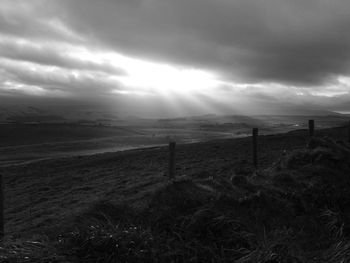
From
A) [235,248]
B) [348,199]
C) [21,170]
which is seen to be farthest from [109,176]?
[235,248]

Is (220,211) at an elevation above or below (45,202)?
above

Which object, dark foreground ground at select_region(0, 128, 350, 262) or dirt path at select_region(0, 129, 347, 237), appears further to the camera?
dirt path at select_region(0, 129, 347, 237)

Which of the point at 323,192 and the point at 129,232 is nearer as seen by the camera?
the point at 129,232

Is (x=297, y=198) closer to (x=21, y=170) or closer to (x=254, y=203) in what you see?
(x=254, y=203)

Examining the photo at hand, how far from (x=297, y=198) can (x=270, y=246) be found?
3149 millimetres

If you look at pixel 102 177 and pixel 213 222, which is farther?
pixel 102 177

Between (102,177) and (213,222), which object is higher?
(213,222)

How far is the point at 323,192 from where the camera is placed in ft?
28.1

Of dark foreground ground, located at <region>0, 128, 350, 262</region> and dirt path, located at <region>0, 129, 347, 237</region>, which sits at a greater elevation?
dark foreground ground, located at <region>0, 128, 350, 262</region>

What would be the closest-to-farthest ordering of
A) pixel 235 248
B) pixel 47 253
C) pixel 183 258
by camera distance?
pixel 47 253, pixel 183 258, pixel 235 248

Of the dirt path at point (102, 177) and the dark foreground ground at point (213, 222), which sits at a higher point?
the dark foreground ground at point (213, 222)

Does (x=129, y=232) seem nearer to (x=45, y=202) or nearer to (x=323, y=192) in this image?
(x=323, y=192)

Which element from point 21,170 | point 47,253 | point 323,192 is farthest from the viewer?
point 21,170

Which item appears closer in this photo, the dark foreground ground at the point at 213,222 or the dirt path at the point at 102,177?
the dark foreground ground at the point at 213,222
